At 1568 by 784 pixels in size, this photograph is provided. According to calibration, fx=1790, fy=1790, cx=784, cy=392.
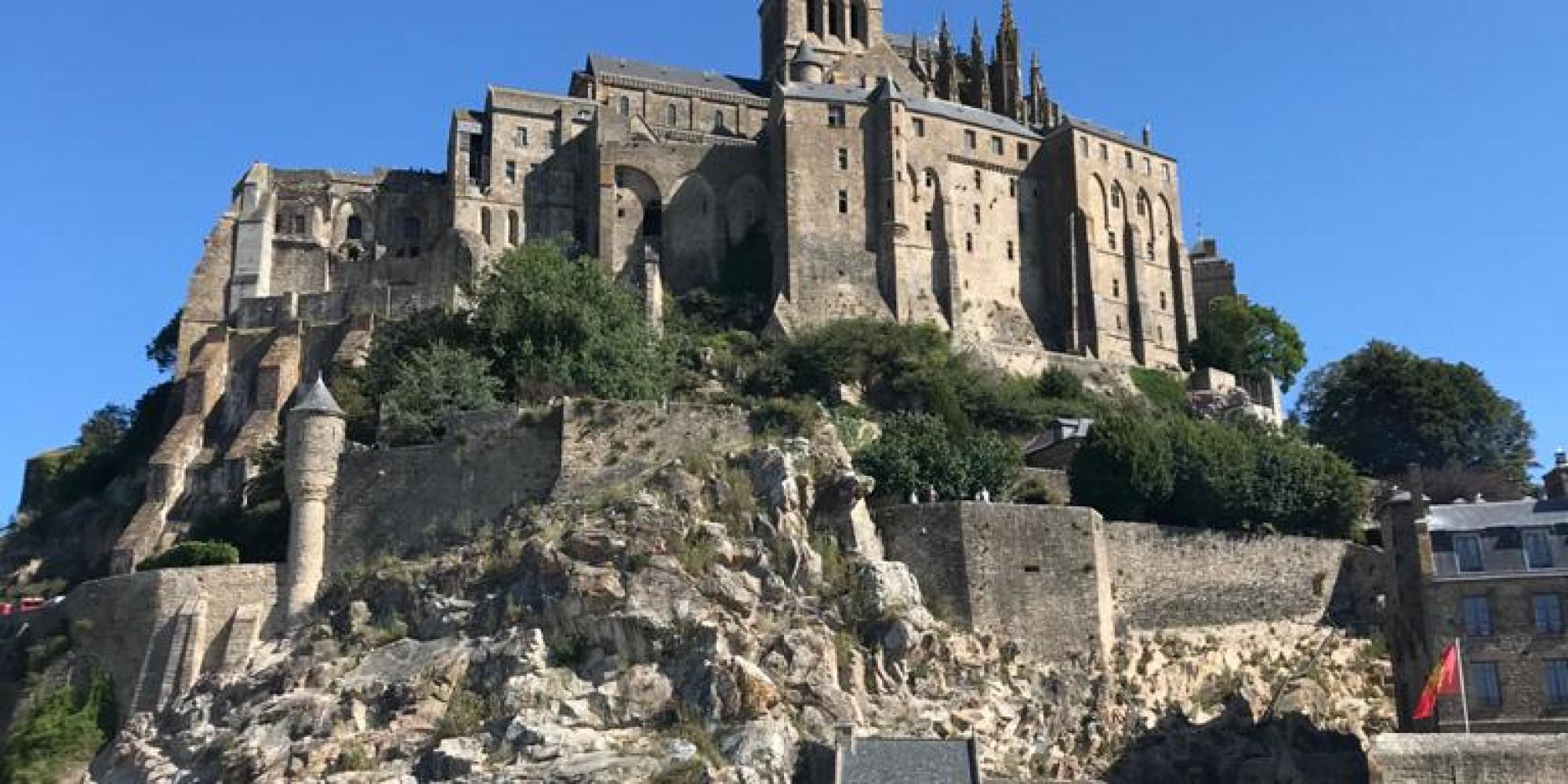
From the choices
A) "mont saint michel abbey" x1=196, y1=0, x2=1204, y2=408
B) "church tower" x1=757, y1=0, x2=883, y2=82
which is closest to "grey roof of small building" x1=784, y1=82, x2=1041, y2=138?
"mont saint michel abbey" x1=196, y1=0, x2=1204, y2=408

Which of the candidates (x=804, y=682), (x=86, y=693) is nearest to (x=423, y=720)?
(x=804, y=682)

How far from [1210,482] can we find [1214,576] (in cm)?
327

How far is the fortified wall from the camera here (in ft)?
141

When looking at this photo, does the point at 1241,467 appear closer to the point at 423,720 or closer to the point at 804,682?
the point at 804,682

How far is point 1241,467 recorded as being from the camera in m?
49.4

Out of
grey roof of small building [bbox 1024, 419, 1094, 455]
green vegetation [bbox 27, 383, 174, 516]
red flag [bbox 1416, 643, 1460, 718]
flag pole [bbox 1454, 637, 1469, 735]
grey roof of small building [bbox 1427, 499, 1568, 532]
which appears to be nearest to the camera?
flag pole [bbox 1454, 637, 1469, 735]

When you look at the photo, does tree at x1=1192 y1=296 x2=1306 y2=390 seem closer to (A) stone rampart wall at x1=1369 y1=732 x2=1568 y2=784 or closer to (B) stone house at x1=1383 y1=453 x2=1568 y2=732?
(B) stone house at x1=1383 y1=453 x2=1568 y2=732

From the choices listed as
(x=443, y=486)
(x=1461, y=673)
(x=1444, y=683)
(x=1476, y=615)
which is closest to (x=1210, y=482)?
(x=1476, y=615)

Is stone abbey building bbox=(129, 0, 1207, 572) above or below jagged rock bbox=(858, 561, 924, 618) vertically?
above

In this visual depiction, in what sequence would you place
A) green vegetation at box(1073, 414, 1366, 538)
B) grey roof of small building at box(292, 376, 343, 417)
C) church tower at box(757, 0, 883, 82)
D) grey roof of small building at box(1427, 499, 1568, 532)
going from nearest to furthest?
grey roof of small building at box(1427, 499, 1568, 532) → grey roof of small building at box(292, 376, 343, 417) → green vegetation at box(1073, 414, 1366, 538) → church tower at box(757, 0, 883, 82)

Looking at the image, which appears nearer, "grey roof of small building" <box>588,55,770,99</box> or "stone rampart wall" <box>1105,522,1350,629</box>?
"stone rampart wall" <box>1105,522,1350,629</box>

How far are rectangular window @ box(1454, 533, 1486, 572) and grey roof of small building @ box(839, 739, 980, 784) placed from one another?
1419cm

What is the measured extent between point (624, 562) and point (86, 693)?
47.9ft

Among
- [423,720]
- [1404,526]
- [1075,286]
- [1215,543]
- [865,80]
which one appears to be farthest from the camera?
[865,80]
